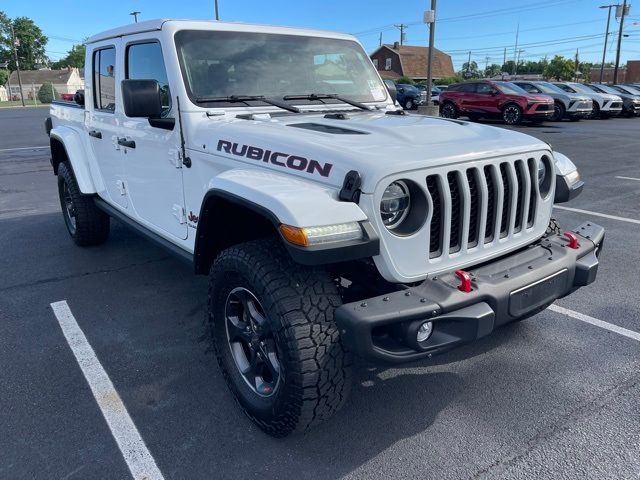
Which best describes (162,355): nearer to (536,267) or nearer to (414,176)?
(414,176)

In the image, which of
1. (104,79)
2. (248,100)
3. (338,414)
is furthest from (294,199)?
(104,79)

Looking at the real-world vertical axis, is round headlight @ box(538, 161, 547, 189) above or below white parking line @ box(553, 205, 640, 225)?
above

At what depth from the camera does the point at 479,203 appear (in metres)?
2.49

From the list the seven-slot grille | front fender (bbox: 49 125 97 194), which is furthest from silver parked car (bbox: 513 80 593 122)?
the seven-slot grille

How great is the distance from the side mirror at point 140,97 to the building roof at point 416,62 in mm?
66158

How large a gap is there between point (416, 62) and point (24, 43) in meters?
68.2

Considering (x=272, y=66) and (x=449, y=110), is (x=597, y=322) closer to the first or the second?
(x=272, y=66)

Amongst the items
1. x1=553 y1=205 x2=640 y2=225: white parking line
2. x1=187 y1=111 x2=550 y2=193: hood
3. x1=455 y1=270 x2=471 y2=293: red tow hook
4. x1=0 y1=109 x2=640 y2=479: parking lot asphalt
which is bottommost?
x1=0 y1=109 x2=640 y2=479: parking lot asphalt

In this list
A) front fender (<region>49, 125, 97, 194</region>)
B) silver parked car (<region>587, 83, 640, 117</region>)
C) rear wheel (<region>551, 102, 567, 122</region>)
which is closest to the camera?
front fender (<region>49, 125, 97, 194</region>)

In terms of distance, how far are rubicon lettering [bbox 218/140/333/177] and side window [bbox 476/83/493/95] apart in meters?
18.5

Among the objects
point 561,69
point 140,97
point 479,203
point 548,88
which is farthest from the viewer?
point 561,69

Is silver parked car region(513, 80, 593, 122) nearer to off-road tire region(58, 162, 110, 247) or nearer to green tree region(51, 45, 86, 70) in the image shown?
off-road tire region(58, 162, 110, 247)

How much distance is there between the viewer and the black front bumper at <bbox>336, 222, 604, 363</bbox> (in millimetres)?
2082

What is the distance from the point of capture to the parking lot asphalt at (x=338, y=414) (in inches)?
94.3
